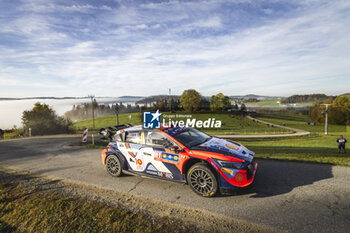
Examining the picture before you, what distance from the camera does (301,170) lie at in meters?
6.04

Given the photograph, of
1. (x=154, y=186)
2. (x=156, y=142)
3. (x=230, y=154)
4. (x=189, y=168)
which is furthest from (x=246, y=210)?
(x=156, y=142)

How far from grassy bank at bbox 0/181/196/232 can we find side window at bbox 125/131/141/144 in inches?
81.4

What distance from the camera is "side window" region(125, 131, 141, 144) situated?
587 cm

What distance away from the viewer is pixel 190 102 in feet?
252

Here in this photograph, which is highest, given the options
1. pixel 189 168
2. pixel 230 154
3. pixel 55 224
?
pixel 230 154

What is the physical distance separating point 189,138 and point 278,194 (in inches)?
107

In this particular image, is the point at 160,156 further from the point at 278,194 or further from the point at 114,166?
the point at 278,194

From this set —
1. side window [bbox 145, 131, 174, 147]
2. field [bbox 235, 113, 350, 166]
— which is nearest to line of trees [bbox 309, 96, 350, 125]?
field [bbox 235, 113, 350, 166]

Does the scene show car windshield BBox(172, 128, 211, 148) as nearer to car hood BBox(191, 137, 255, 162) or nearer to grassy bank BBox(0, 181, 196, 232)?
car hood BBox(191, 137, 255, 162)

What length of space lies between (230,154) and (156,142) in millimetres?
2166

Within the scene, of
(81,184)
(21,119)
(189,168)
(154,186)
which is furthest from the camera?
(21,119)

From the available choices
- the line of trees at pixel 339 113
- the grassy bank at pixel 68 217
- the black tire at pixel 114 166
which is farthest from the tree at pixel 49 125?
the line of trees at pixel 339 113

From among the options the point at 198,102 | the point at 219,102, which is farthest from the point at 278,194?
the point at 219,102

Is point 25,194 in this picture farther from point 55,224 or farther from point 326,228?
point 326,228
